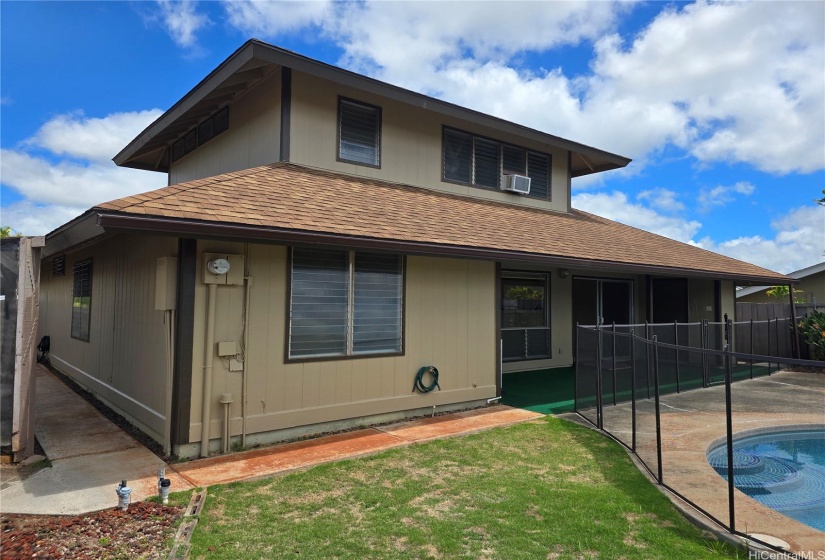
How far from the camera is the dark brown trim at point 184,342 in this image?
5.53 metres

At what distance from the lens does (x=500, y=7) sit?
1004 centimetres

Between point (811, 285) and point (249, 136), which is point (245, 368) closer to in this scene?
point (249, 136)

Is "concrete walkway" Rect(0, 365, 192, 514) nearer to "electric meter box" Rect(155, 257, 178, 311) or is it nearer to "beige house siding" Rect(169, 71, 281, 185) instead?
"electric meter box" Rect(155, 257, 178, 311)

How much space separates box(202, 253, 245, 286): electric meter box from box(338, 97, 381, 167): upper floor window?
11.3ft

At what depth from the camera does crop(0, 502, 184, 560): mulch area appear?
3.38 metres

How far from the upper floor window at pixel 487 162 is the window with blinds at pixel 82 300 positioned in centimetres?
700

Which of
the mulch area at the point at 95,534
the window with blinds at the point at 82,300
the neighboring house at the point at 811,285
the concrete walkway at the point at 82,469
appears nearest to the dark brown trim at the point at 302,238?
the concrete walkway at the point at 82,469

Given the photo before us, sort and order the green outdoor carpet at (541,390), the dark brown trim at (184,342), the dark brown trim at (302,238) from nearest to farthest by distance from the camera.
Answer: the dark brown trim at (302,238) < the dark brown trim at (184,342) < the green outdoor carpet at (541,390)

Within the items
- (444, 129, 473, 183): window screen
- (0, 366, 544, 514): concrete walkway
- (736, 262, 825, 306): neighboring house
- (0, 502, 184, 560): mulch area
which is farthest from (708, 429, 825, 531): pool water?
(736, 262, 825, 306): neighboring house

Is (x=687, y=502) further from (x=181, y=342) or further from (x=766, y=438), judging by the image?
(x=181, y=342)

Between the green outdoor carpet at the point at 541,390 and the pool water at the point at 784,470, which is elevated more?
the green outdoor carpet at the point at 541,390

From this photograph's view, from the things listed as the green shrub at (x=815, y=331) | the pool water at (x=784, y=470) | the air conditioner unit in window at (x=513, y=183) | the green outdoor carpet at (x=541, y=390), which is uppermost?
the air conditioner unit in window at (x=513, y=183)

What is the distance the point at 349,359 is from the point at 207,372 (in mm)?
1854

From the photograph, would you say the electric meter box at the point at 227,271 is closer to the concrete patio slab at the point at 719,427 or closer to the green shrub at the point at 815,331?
the concrete patio slab at the point at 719,427
